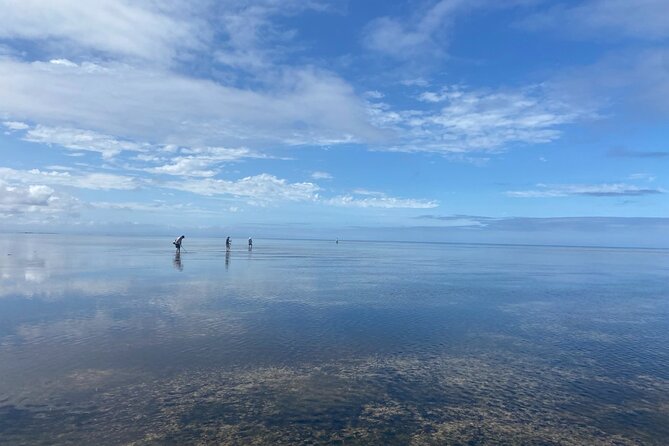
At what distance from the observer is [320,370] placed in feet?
47.7

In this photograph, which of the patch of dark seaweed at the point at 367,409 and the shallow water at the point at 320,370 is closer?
the patch of dark seaweed at the point at 367,409

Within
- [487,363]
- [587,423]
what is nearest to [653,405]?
[587,423]

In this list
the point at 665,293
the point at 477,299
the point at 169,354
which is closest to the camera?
the point at 169,354

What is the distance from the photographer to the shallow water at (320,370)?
1052 centimetres

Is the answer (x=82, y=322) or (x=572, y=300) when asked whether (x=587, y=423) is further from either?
(x=572, y=300)

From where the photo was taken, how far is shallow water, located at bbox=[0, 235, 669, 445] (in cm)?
1052

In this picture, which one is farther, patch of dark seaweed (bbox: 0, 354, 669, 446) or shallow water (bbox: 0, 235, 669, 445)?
shallow water (bbox: 0, 235, 669, 445)

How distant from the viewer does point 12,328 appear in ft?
61.3

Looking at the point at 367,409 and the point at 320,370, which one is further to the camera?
the point at 320,370

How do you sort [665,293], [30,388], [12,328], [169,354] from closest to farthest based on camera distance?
[30,388] → [169,354] → [12,328] → [665,293]

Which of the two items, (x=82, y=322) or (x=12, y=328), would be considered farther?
(x=82, y=322)

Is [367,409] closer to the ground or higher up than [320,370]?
closer to the ground

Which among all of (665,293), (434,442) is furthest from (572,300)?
(434,442)

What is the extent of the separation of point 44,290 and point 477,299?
89.4 ft
